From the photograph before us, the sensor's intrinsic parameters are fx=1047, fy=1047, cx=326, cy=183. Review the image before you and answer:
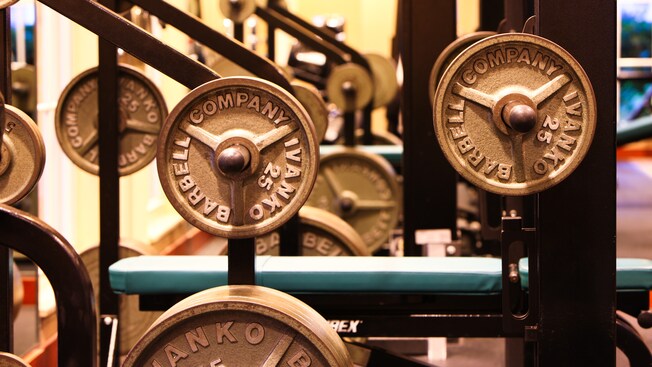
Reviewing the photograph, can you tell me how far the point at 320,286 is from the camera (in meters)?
2.85

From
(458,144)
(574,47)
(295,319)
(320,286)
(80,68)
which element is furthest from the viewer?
(80,68)

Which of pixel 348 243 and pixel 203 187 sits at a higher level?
pixel 203 187

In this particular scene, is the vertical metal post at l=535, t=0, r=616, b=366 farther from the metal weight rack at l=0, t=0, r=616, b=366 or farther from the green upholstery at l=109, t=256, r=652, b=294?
the green upholstery at l=109, t=256, r=652, b=294

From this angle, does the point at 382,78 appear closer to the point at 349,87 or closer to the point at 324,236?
the point at 349,87

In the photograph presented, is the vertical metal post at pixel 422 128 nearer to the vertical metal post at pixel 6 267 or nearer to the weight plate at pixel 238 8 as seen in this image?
the weight plate at pixel 238 8

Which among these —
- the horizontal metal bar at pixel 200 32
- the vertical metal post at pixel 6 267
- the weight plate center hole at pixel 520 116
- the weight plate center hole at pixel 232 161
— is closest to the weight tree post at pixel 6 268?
the vertical metal post at pixel 6 267

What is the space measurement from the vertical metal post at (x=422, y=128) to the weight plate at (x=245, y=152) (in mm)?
2133

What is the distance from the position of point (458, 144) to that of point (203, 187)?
0.54 metres

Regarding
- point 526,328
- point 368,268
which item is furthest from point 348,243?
point 526,328

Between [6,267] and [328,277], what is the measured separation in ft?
2.76

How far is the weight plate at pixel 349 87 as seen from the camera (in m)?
5.64

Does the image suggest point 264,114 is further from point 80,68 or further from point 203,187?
point 80,68

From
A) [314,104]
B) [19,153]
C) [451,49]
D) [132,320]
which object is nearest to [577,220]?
[451,49]

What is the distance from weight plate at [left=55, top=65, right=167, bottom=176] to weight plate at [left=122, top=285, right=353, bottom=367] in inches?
59.5
